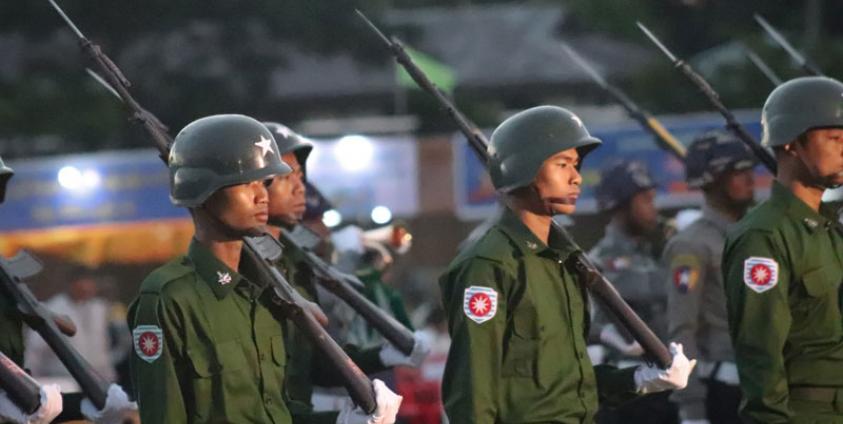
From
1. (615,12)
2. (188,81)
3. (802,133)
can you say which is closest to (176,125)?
(188,81)

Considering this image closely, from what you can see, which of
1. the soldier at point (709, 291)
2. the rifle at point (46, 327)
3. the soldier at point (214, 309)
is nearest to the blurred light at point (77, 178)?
the soldier at point (709, 291)

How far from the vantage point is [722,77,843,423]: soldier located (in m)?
8.28

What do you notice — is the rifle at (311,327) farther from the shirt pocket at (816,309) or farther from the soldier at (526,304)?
the shirt pocket at (816,309)

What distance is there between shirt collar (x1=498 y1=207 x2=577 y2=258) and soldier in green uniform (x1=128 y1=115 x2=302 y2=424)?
0.90 m

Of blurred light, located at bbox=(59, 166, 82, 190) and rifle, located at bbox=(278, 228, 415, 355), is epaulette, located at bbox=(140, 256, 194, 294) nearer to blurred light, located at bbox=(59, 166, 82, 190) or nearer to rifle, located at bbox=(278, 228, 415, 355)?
rifle, located at bbox=(278, 228, 415, 355)

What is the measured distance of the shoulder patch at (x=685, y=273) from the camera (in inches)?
428

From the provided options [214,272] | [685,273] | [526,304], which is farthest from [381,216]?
[214,272]

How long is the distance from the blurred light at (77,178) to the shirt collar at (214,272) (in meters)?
20.2

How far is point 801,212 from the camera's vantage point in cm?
862

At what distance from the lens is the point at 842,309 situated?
8.52m

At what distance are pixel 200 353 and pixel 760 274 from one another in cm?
219

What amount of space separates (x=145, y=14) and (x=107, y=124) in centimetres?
331

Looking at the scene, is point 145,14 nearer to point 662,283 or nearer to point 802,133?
point 662,283

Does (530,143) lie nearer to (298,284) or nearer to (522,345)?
(522,345)
